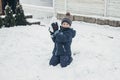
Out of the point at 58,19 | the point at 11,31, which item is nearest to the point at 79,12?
the point at 58,19

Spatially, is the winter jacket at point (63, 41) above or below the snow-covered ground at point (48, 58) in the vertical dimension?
above

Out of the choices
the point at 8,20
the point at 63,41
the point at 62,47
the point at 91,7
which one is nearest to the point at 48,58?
the point at 62,47

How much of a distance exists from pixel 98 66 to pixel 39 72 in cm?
150

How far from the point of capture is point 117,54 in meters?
8.13

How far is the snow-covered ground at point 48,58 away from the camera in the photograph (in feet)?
22.9

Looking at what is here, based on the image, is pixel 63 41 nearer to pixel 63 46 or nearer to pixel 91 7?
pixel 63 46

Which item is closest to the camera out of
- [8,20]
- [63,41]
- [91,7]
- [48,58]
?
[63,41]

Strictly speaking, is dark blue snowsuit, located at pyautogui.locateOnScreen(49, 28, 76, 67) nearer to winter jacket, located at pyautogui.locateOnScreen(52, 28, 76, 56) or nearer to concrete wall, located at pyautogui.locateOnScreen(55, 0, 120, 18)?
winter jacket, located at pyautogui.locateOnScreen(52, 28, 76, 56)

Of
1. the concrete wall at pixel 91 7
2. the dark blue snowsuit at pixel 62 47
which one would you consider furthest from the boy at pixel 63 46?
the concrete wall at pixel 91 7

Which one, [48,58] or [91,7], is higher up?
[91,7]

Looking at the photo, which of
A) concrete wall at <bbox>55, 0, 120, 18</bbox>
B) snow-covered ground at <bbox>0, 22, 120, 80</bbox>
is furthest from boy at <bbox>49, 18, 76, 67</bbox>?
concrete wall at <bbox>55, 0, 120, 18</bbox>

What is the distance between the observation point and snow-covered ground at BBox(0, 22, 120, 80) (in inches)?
274

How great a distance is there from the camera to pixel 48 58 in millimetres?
8008

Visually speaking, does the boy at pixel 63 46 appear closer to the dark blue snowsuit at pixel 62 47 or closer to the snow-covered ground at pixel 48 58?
the dark blue snowsuit at pixel 62 47
